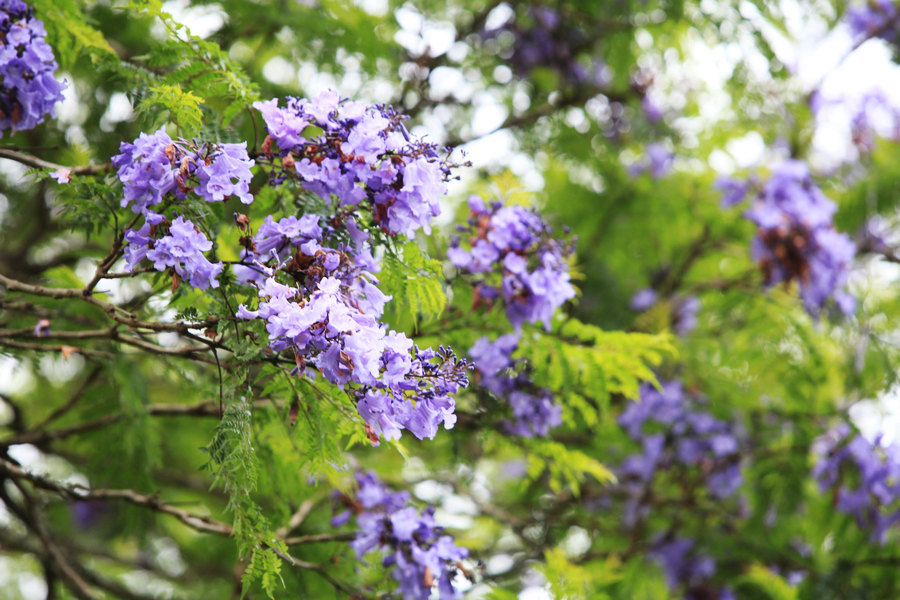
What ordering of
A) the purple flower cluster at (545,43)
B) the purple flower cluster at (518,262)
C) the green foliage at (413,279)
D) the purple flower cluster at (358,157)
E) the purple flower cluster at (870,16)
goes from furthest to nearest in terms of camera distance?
the purple flower cluster at (870,16) → the purple flower cluster at (545,43) → the purple flower cluster at (518,262) → the green foliage at (413,279) → the purple flower cluster at (358,157)

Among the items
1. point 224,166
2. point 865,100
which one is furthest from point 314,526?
point 865,100

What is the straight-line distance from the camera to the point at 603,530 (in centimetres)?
523

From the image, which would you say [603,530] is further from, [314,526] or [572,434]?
[314,526]

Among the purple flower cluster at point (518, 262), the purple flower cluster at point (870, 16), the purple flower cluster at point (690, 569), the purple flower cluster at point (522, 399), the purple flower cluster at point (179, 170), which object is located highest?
the purple flower cluster at point (179, 170)

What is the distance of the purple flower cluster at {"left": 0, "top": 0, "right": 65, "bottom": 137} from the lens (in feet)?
9.12

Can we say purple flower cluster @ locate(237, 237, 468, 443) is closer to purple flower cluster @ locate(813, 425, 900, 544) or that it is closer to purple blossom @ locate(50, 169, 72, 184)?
purple blossom @ locate(50, 169, 72, 184)

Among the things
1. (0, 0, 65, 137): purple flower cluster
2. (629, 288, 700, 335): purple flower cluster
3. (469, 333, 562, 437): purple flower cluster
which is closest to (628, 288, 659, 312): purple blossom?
(629, 288, 700, 335): purple flower cluster

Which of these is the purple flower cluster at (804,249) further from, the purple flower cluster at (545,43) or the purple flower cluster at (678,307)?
the purple flower cluster at (545,43)

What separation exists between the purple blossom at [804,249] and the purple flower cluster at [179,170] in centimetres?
378

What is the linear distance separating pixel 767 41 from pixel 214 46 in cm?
327

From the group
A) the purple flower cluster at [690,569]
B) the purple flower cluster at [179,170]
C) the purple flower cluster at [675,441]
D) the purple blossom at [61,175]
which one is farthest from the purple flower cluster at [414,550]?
the purple flower cluster at [690,569]

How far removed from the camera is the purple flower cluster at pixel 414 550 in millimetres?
3143

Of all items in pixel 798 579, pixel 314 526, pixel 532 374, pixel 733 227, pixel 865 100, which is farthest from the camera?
pixel 865 100

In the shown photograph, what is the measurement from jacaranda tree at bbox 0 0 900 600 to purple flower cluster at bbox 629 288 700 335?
37 mm
